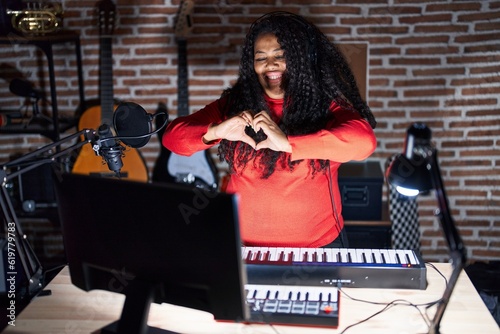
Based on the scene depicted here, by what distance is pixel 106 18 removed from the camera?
3.79 m

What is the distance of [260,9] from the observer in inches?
150

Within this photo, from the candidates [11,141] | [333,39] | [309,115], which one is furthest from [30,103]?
[309,115]

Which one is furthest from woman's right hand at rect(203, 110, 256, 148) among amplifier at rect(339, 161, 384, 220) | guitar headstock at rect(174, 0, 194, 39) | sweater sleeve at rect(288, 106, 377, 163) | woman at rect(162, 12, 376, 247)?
guitar headstock at rect(174, 0, 194, 39)

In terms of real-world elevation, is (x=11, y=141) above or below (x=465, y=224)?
above

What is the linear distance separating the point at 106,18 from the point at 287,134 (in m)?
2.03

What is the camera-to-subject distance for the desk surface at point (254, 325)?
1.66 m

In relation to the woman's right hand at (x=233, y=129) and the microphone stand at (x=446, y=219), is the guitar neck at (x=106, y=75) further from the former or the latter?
the microphone stand at (x=446, y=219)

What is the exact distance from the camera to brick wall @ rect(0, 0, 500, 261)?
3752mm

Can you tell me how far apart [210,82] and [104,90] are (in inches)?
27.7

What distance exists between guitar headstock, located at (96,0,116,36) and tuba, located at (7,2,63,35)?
0.26 metres

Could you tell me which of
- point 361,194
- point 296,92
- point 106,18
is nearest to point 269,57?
point 296,92

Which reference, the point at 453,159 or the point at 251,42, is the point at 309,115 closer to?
the point at 251,42

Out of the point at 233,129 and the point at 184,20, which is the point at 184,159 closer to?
the point at 184,20

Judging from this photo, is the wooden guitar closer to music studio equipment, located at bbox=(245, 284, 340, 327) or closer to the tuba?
the tuba
